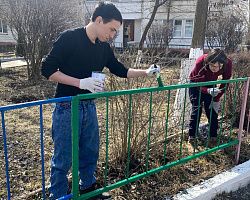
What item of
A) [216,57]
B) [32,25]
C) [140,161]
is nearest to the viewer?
[140,161]

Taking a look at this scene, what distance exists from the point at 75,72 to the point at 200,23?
11.0ft

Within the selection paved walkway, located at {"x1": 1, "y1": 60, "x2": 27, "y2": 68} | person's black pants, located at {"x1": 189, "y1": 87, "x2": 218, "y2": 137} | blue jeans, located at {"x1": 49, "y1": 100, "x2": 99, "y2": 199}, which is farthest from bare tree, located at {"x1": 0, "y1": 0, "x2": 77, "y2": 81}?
blue jeans, located at {"x1": 49, "y1": 100, "x2": 99, "y2": 199}

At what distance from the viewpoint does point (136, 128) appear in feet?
10.3

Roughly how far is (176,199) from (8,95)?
17.5 feet

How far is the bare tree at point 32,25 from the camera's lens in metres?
8.88

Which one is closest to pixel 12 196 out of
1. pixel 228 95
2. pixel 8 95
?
pixel 228 95

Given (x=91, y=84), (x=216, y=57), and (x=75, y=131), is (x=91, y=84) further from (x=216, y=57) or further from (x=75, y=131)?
(x=216, y=57)

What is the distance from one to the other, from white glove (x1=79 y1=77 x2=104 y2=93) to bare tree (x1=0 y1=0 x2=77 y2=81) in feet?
23.3

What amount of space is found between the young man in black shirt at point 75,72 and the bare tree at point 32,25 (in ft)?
22.6

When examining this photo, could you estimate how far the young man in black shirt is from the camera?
2.19 meters

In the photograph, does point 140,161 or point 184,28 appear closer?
point 140,161

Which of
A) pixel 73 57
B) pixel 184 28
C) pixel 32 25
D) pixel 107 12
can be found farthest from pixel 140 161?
pixel 184 28

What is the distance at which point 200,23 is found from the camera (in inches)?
201

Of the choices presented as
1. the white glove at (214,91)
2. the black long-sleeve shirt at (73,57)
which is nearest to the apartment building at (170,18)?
the white glove at (214,91)
